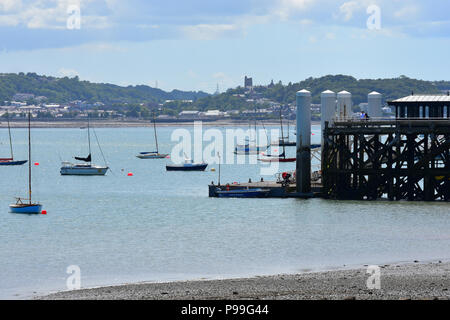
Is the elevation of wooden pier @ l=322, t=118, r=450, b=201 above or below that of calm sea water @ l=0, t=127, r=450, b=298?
above

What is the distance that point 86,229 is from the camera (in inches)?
2306

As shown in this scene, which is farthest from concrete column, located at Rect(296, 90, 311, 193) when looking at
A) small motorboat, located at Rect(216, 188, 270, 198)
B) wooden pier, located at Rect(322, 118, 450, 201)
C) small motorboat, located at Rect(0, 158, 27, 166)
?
small motorboat, located at Rect(0, 158, 27, 166)

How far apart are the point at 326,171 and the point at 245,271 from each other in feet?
81.3

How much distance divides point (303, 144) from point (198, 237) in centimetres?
1558

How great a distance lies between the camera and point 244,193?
71500 mm

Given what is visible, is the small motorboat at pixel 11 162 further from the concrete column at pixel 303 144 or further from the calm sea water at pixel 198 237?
the concrete column at pixel 303 144

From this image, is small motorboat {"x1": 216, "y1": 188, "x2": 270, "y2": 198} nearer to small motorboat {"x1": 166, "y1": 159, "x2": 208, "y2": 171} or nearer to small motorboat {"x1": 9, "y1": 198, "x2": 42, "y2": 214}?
small motorboat {"x1": 9, "y1": 198, "x2": 42, "y2": 214}

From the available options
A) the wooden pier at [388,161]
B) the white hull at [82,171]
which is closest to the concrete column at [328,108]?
the wooden pier at [388,161]

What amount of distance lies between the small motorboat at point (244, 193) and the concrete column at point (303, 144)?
3.65 metres

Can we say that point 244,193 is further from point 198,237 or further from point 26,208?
point 198,237

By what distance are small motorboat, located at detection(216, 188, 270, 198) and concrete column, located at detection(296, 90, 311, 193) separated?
12.0 feet

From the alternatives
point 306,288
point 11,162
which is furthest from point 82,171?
point 306,288

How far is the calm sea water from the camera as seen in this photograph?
42438 mm

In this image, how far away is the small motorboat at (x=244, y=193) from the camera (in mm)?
70438
